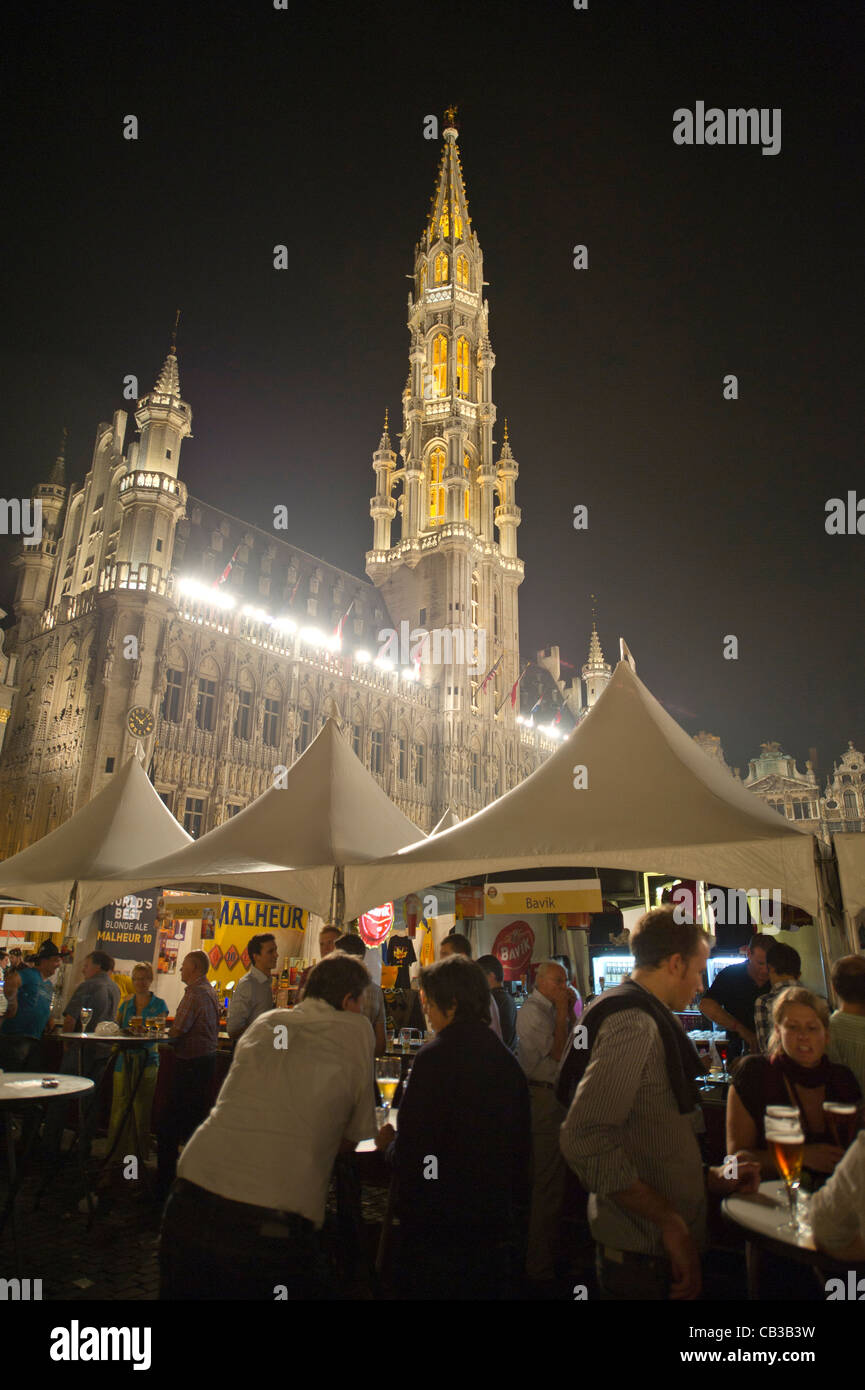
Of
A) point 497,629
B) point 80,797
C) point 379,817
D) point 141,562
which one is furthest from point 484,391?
point 379,817

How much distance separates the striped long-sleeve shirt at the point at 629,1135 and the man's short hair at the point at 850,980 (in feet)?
6.51

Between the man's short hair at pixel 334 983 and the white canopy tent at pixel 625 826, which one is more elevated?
the white canopy tent at pixel 625 826

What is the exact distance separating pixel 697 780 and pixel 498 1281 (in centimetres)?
530

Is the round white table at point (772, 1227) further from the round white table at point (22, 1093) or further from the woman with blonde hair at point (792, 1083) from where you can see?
the round white table at point (22, 1093)

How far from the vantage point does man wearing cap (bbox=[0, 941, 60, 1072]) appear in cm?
845

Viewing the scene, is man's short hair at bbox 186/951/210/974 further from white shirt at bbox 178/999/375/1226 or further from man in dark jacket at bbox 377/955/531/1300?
man in dark jacket at bbox 377/955/531/1300

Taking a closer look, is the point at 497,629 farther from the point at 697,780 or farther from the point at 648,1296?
the point at 648,1296

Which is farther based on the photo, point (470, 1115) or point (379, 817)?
point (379, 817)

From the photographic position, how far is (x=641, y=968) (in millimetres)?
2914

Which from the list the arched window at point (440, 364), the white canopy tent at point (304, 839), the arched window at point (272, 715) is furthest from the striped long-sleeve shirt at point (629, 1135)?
the arched window at point (440, 364)

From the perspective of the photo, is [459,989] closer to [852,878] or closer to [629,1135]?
[629,1135]

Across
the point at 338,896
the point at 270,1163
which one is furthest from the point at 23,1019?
the point at 270,1163

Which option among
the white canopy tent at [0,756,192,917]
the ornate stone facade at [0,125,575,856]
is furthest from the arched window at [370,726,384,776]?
the white canopy tent at [0,756,192,917]

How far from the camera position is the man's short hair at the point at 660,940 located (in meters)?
2.89
